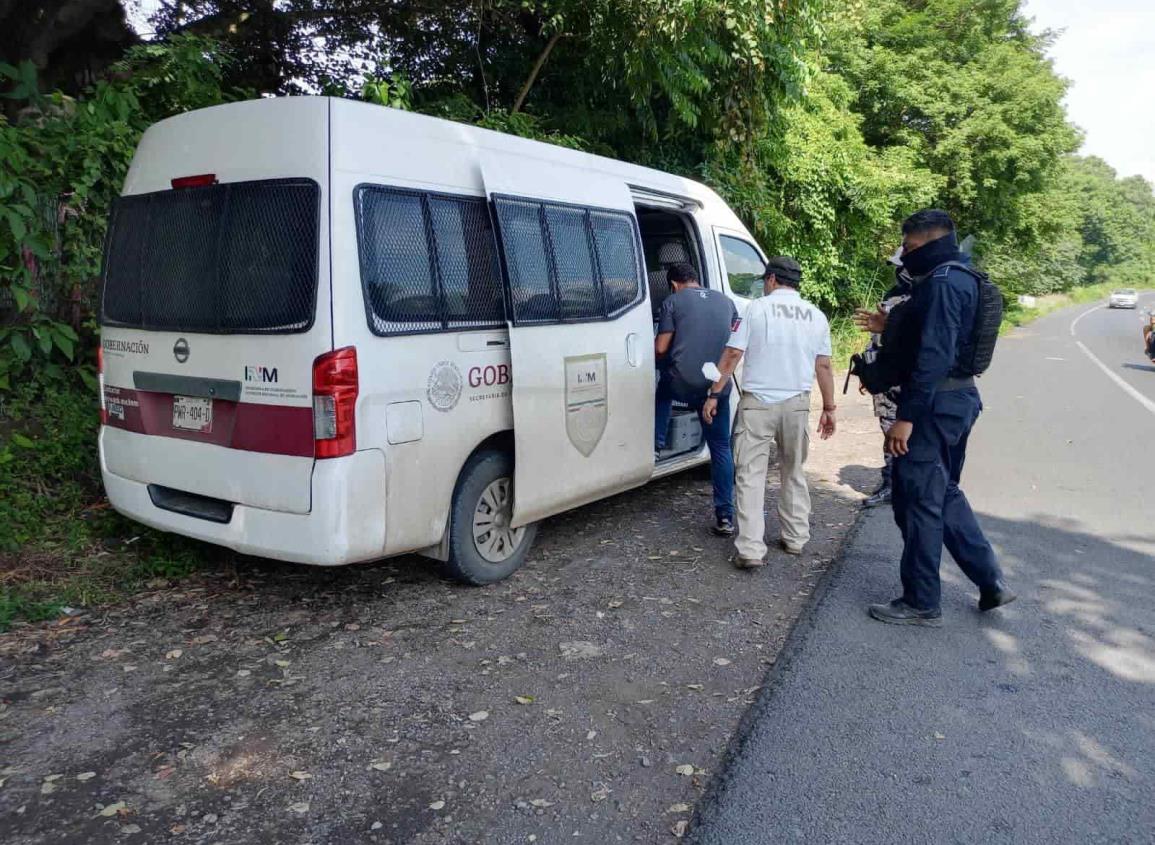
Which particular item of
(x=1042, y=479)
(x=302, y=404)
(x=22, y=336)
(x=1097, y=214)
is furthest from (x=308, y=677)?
(x=1097, y=214)

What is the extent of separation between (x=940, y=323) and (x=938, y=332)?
0.04 metres

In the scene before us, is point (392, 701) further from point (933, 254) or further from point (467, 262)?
point (933, 254)

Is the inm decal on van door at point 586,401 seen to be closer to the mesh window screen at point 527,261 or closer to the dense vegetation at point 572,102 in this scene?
the mesh window screen at point 527,261

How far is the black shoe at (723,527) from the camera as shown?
5.77m

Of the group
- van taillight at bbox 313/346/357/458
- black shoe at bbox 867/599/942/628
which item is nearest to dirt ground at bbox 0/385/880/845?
black shoe at bbox 867/599/942/628

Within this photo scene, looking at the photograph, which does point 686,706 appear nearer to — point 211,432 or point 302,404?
point 302,404

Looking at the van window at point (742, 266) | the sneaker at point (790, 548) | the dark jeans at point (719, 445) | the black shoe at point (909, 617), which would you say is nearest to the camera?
the black shoe at point (909, 617)

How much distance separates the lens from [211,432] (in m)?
4.07

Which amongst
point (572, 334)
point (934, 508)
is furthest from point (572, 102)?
point (934, 508)

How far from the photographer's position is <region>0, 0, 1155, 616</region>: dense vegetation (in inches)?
225

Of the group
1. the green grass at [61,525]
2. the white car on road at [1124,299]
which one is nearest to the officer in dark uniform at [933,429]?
the green grass at [61,525]

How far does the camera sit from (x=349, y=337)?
3.74m

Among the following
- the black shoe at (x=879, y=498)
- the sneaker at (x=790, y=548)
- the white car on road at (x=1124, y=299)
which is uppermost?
the white car on road at (x=1124, y=299)

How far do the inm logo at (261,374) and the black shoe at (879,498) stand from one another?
14.8ft
